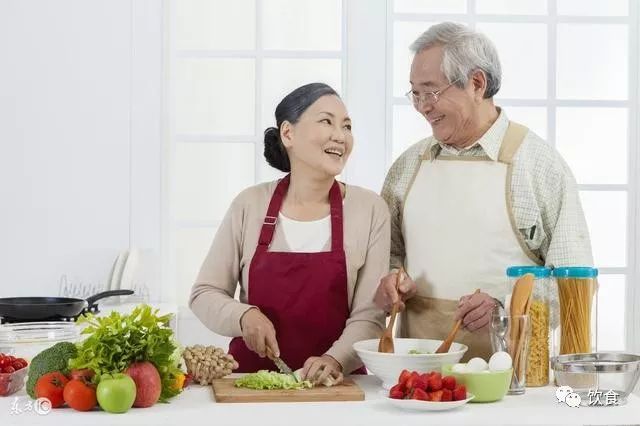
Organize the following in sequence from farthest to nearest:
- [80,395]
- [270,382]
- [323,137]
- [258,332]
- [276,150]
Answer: [276,150], [323,137], [258,332], [270,382], [80,395]

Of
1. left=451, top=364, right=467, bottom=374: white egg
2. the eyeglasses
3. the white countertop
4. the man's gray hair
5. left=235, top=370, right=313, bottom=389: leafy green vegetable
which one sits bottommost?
the white countertop

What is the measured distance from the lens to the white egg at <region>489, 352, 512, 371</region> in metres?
2.46

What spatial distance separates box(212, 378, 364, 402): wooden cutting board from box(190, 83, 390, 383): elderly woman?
1.45 feet

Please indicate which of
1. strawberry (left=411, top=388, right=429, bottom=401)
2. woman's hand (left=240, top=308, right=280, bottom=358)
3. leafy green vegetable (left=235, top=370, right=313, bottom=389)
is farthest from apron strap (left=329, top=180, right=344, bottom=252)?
strawberry (left=411, top=388, right=429, bottom=401)

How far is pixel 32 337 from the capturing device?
2617mm

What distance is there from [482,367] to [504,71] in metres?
2.63

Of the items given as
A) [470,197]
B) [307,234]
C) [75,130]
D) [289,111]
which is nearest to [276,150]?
[289,111]

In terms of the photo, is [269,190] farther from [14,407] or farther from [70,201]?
[70,201]

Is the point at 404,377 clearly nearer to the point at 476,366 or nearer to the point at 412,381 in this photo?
the point at 412,381

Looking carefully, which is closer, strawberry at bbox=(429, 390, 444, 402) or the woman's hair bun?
strawberry at bbox=(429, 390, 444, 402)

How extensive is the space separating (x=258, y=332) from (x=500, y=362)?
70cm

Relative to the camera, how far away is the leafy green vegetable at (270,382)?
2553 mm

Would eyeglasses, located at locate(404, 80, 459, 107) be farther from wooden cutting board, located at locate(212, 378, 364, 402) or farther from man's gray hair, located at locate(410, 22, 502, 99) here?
wooden cutting board, located at locate(212, 378, 364, 402)

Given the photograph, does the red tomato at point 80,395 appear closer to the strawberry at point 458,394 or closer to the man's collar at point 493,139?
the strawberry at point 458,394
